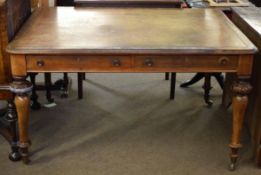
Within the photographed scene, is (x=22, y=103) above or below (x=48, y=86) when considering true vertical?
above

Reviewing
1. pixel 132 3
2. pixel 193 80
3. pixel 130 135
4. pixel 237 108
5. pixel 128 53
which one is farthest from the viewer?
pixel 193 80

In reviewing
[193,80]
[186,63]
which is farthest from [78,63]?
[193,80]

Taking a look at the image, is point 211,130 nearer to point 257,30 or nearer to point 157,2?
point 257,30

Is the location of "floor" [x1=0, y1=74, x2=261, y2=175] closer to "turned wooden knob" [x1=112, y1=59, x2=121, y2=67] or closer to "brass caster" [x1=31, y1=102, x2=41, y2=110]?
"brass caster" [x1=31, y1=102, x2=41, y2=110]

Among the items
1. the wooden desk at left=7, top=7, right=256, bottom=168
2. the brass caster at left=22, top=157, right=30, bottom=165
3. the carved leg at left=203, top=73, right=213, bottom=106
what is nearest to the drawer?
the wooden desk at left=7, top=7, right=256, bottom=168

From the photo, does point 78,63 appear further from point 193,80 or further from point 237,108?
point 193,80

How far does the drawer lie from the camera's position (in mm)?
2062

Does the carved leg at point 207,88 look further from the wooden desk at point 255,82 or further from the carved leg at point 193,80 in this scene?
the wooden desk at point 255,82

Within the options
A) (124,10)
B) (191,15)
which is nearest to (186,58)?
(191,15)

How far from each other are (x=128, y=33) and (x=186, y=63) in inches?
14.8

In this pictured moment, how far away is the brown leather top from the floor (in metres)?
0.68

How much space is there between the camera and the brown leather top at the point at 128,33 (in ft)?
6.68

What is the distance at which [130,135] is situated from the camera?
267 centimetres

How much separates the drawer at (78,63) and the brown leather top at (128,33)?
0.16ft
